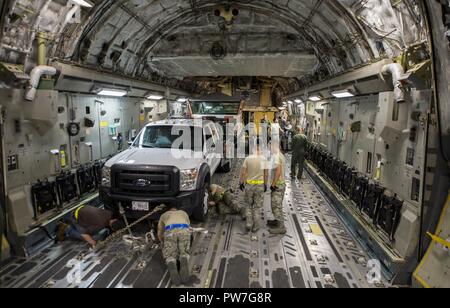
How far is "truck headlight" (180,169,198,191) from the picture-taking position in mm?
5410

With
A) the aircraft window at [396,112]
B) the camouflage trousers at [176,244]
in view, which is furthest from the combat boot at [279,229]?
the aircraft window at [396,112]

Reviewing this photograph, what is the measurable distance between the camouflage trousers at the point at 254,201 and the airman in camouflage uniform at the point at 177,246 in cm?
191

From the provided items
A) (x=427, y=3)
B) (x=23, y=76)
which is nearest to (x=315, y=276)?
(x=427, y=3)

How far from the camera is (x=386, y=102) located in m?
4.74

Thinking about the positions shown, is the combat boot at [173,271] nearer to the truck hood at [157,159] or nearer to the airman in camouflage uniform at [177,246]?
the airman in camouflage uniform at [177,246]

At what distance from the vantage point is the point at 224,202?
6.62 m

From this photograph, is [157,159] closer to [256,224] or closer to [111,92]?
[256,224]

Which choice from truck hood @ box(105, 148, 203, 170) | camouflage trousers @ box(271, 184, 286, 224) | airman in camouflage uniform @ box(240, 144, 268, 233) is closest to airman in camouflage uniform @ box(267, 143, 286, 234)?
camouflage trousers @ box(271, 184, 286, 224)

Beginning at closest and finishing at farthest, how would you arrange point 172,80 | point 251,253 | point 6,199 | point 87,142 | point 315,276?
point 315,276
point 6,199
point 251,253
point 87,142
point 172,80

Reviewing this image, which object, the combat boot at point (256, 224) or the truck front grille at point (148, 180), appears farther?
the combat boot at point (256, 224)

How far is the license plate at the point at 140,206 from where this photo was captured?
5.22 meters

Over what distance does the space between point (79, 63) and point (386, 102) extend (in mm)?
6346

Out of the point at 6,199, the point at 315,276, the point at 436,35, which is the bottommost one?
the point at 315,276

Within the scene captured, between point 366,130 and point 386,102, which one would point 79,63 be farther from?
point 366,130
